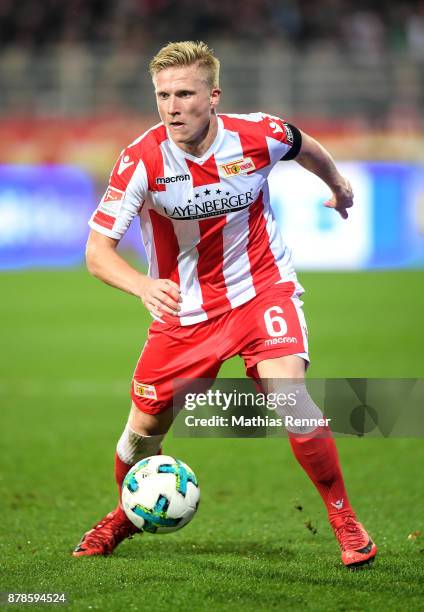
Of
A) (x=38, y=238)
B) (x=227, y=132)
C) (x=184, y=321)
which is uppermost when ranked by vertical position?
(x=227, y=132)

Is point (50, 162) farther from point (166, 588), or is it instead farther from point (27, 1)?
point (166, 588)

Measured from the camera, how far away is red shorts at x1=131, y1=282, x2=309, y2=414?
4.71 meters

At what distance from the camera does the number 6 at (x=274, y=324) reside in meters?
4.70

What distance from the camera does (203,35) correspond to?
21.2 metres

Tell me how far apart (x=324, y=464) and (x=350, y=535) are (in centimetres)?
32

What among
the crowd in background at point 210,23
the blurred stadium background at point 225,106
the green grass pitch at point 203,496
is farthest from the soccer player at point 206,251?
the crowd in background at point 210,23

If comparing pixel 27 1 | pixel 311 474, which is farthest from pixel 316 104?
pixel 311 474

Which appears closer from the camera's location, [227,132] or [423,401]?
[227,132]

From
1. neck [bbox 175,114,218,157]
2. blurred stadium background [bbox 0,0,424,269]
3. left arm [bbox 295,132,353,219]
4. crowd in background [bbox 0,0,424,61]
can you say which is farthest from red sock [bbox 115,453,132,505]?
crowd in background [bbox 0,0,424,61]

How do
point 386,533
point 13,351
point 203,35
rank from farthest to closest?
point 203,35 → point 13,351 → point 386,533

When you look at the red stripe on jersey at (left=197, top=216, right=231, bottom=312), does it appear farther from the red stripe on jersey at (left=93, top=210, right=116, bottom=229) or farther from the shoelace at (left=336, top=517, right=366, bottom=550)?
the shoelace at (left=336, top=517, right=366, bottom=550)

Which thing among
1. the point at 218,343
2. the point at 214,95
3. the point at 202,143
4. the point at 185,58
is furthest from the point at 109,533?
the point at 185,58

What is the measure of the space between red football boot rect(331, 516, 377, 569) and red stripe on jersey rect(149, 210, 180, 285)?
1336 millimetres

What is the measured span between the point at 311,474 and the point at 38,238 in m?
14.1
